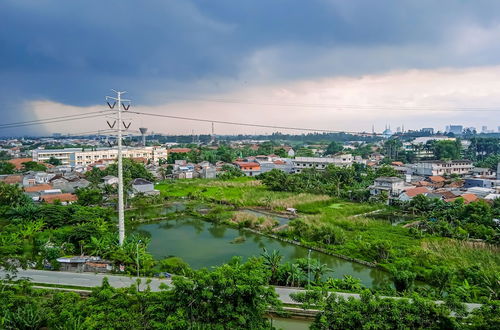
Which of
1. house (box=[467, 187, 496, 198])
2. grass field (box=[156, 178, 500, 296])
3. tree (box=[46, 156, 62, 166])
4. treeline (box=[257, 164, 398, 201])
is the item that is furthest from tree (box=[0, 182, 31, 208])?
tree (box=[46, 156, 62, 166])

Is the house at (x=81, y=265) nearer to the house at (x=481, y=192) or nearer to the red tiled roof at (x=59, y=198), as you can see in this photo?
the red tiled roof at (x=59, y=198)

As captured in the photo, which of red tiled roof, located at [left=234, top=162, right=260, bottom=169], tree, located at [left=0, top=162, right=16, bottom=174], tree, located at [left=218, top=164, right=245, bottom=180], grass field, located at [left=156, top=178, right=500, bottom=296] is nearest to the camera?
grass field, located at [left=156, top=178, right=500, bottom=296]

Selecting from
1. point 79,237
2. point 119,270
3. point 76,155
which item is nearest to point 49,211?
point 79,237

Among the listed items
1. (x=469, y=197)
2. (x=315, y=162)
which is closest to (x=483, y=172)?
(x=469, y=197)

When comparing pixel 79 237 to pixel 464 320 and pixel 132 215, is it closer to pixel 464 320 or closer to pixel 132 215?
pixel 132 215

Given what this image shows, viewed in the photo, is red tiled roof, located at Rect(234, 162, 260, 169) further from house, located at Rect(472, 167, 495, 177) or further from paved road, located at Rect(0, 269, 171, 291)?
paved road, located at Rect(0, 269, 171, 291)

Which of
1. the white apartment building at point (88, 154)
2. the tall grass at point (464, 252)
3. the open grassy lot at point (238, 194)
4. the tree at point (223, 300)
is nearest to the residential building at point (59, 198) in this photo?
the open grassy lot at point (238, 194)
